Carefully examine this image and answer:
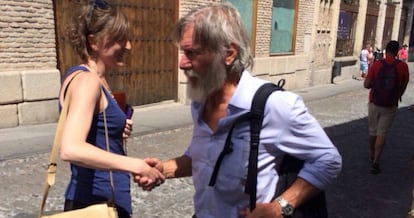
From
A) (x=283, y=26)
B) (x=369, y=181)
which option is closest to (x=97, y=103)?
(x=369, y=181)

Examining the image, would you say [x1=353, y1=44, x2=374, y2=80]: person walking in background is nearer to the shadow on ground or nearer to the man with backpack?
the shadow on ground

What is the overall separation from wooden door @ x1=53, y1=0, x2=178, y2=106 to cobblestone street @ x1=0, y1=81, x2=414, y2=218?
92.2 inches

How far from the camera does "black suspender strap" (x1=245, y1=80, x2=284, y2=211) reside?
5.34 feet

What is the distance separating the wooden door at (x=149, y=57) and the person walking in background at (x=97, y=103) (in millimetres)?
7075

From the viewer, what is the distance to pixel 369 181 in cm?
536

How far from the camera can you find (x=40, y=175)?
5.05 metres

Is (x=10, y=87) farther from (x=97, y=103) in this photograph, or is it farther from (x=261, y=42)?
(x=261, y=42)

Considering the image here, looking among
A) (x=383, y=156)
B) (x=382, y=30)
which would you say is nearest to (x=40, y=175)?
(x=383, y=156)

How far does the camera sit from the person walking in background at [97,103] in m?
1.82

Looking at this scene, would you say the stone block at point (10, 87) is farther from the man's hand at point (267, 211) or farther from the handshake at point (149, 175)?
the man's hand at point (267, 211)

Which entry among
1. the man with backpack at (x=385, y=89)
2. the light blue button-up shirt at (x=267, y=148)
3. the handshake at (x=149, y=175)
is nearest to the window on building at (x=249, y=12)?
the man with backpack at (x=385, y=89)

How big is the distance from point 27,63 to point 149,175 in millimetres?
6377

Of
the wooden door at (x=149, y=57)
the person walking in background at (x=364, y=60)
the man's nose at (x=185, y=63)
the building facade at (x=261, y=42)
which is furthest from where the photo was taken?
the person walking in background at (x=364, y=60)

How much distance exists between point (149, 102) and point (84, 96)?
851cm
